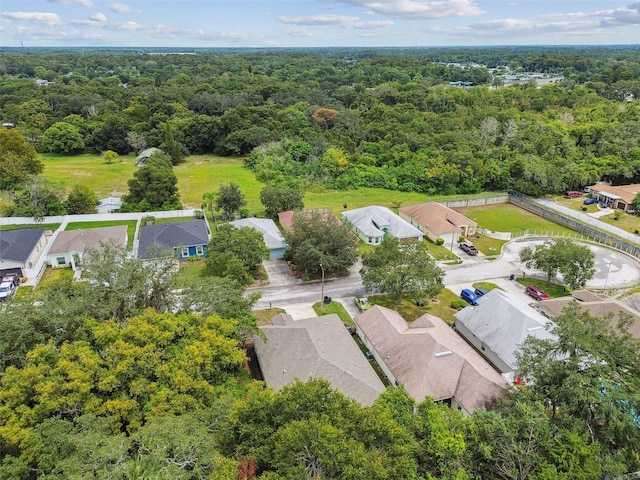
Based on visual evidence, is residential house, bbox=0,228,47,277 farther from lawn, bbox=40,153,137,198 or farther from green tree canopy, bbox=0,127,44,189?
lawn, bbox=40,153,137,198

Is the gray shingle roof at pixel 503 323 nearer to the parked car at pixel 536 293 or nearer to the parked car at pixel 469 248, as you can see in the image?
the parked car at pixel 536 293

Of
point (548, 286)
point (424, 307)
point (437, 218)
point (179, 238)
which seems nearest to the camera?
point (424, 307)

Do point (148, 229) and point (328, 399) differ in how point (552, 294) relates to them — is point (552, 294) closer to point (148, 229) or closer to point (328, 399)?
point (328, 399)

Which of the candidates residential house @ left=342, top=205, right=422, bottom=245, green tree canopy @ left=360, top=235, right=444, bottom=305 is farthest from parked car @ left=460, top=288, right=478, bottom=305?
residential house @ left=342, top=205, right=422, bottom=245

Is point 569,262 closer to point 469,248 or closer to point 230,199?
point 469,248

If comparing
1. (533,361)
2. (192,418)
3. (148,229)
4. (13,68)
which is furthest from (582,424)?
(13,68)

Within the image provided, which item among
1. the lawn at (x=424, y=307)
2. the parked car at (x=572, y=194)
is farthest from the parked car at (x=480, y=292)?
the parked car at (x=572, y=194)

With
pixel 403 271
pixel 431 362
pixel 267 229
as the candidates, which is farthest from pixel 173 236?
pixel 431 362
